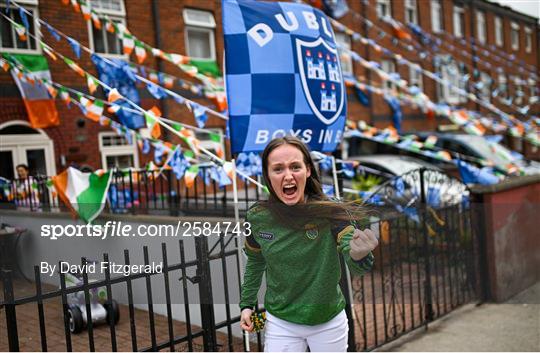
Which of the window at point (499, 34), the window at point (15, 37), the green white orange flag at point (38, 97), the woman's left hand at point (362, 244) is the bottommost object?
the woman's left hand at point (362, 244)

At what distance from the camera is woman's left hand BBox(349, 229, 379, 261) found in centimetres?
215

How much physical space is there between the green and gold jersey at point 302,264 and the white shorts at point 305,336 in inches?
1.5

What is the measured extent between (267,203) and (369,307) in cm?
386

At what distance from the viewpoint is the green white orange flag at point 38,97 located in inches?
Answer: 292

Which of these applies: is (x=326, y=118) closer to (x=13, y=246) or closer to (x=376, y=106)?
(x=13, y=246)

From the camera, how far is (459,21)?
18.3 metres

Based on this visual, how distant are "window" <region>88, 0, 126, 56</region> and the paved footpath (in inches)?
265

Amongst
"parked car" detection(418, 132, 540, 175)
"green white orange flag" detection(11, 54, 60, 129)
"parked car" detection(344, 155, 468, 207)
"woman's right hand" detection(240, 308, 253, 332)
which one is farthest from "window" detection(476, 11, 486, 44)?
"woman's right hand" detection(240, 308, 253, 332)

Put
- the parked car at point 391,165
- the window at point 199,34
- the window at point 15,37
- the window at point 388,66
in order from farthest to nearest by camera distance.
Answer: the window at point 388,66, the window at point 199,34, the parked car at point 391,165, the window at point 15,37

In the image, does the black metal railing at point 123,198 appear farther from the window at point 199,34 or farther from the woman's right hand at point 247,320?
the window at point 199,34

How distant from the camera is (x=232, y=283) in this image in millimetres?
4148

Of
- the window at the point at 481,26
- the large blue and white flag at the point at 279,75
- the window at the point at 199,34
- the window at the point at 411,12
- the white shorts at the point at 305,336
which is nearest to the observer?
the white shorts at the point at 305,336

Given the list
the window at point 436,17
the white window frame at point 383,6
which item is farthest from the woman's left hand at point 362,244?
the window at point 436,17

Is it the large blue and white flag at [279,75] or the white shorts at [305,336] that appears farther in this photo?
the large blue and white flag at [279,75]
